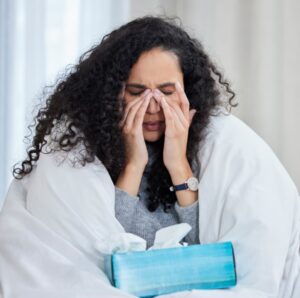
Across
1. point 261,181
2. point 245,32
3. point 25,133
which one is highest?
point 245,32

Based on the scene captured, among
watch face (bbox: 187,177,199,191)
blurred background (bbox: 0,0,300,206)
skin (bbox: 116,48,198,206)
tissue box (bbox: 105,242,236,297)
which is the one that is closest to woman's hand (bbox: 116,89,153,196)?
skin (bbox: 116,48,198,206)

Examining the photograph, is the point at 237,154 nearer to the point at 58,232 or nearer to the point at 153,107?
the point at 153,107

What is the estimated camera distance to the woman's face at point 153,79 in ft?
4.98

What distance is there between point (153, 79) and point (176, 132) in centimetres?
14

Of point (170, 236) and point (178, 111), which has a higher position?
point (178, 111)

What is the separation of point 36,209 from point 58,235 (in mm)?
92

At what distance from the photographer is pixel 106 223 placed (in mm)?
1423

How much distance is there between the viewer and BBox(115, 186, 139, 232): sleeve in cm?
150

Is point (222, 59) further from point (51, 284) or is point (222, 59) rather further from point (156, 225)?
point (51, 284)

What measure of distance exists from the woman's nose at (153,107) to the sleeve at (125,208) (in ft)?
0.65

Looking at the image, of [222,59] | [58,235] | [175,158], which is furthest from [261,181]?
[222,59]

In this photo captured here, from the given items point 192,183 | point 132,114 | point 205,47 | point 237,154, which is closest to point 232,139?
point 237,154

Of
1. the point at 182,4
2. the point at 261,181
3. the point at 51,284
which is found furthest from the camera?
the point at 182,4

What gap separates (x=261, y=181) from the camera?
1510 mm
